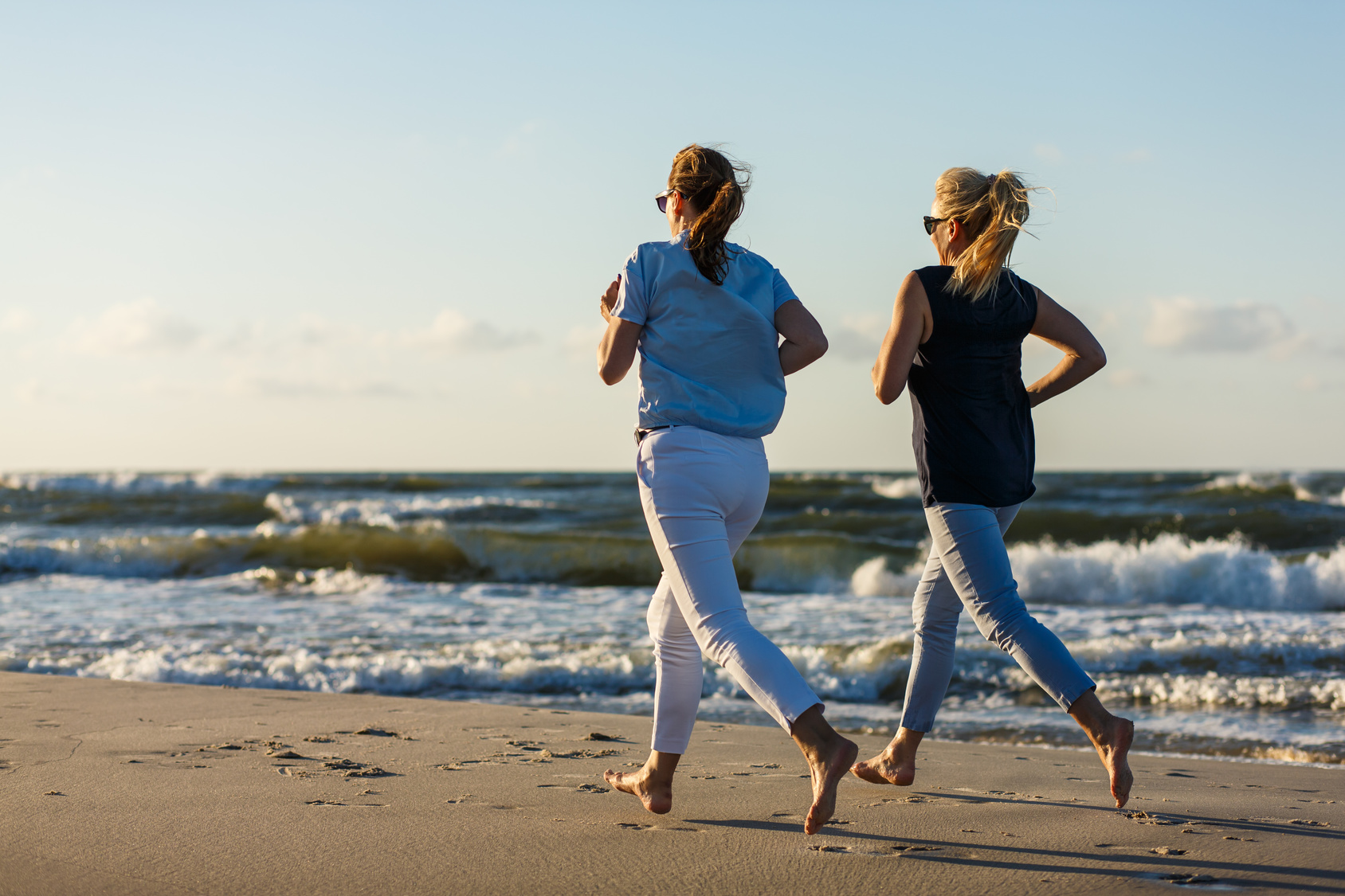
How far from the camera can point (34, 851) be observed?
7.68 ft

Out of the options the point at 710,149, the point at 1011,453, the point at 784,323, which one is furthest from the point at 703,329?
the point at 1011,453

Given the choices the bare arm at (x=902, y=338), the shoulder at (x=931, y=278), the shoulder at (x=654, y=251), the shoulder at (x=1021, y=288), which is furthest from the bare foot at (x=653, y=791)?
the shoulder at (x=1021, y=288)

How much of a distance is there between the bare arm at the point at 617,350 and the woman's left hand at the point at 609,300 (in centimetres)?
2

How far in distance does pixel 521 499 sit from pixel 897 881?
2457 cm

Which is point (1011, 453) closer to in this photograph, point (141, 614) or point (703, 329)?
point (703, 329)

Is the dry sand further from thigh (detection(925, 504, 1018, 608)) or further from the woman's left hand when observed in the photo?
the woman's left hand

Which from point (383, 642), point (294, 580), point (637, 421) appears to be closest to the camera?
point (637, 421)

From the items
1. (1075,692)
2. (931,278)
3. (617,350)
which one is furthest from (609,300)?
(1075,692)

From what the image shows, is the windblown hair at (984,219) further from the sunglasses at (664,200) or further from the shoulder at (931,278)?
the sunglasses at (664,200)

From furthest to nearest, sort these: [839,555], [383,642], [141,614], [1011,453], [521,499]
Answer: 1. [521,499]
2. [839,555]
3. [141,614]
4. [383,642]
5. [1011,453]

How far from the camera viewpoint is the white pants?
232 cm

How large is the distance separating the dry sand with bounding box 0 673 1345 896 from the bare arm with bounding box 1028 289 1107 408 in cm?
119

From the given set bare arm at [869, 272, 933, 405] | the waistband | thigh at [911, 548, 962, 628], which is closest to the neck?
the waistband

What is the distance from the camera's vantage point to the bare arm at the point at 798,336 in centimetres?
249
